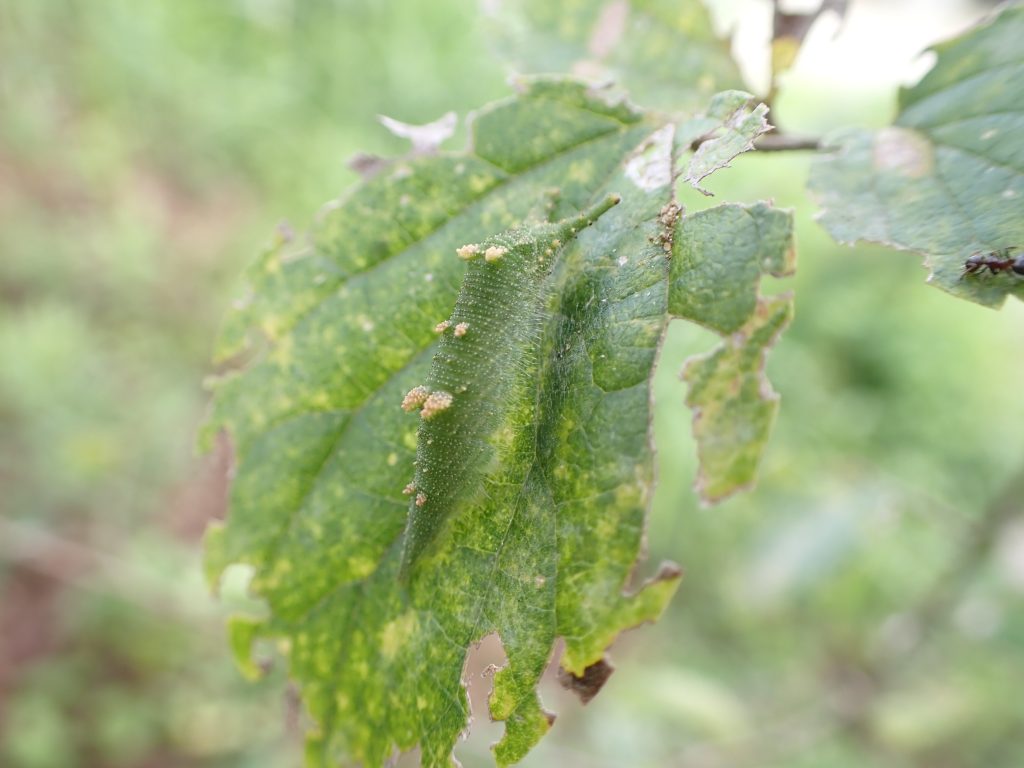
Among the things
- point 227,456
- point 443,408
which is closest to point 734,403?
point 443,408

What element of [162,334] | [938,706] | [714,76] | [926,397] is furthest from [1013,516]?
[162,334]

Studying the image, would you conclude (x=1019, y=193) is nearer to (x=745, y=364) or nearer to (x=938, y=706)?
(x=745, y=364)

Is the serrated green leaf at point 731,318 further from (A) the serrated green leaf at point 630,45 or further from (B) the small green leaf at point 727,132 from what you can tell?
(A) the serrated green leaf at point 630,45

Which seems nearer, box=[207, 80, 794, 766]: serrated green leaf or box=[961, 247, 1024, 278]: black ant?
box=[961, 247, 1024, 278]: black ant

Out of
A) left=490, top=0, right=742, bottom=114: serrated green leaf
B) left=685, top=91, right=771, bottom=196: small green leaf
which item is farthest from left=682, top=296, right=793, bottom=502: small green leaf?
left=490, top=0, right=742, bottom=114: serrated green leaf

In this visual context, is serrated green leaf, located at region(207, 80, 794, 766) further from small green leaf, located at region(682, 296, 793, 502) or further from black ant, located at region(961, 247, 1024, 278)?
black ant, located at region(961, 247, 1024, 278)

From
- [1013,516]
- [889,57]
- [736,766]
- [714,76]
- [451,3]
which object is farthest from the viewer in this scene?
[889,57]
